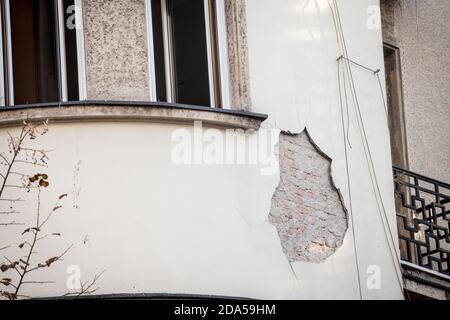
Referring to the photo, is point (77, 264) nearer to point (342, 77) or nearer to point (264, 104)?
point (264, 104)

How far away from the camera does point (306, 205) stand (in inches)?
579

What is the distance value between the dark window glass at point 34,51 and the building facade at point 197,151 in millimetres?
14

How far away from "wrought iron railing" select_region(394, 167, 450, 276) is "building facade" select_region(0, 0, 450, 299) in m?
0.77

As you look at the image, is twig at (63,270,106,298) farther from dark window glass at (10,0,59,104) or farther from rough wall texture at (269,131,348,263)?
rough wall texture at (269,131,348,263)

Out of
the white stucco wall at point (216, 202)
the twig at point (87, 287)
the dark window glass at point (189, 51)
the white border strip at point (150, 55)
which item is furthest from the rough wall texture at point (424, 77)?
the twig at point (87, 287)

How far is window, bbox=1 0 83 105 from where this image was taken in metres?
14.0

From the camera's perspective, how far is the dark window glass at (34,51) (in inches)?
550

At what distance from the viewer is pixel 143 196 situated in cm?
1345

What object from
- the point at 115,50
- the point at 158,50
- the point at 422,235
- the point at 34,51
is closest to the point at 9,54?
the point at 34,51

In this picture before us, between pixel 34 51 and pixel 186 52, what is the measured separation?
1581mm

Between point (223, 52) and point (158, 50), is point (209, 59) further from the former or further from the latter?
point (158, 50)

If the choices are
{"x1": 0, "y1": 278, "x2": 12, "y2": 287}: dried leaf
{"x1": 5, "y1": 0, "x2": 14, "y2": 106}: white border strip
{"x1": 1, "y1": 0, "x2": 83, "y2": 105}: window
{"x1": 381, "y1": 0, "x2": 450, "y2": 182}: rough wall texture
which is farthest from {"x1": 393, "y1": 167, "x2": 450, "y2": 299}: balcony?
{"x1": 0, "y1": 278, "x2": 12, "y2": 287}: dried leaf

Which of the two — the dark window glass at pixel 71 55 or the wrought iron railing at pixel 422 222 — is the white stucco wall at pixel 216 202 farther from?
the wrought iron railing at pixel 422 222

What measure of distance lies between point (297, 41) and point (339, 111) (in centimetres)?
93
